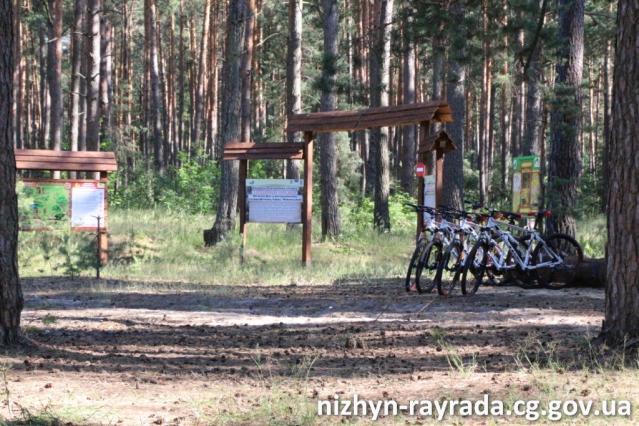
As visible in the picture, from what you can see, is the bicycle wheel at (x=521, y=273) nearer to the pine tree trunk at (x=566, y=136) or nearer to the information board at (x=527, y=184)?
the pine tree trunk at (x=566, y=136)

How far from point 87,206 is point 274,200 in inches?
136

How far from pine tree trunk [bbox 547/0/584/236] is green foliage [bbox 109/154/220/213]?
1449 cm

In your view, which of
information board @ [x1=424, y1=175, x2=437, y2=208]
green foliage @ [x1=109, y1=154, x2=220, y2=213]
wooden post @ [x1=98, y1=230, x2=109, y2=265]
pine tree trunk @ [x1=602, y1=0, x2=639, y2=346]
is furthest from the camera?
green foliage @ [x1=109, y1=154, x2=220, y2=213]

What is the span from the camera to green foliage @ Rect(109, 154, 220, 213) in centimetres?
2914

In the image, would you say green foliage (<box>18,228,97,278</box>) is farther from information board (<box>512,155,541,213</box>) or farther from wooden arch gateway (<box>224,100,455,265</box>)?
information board (<box>512,155,541,213</box>)

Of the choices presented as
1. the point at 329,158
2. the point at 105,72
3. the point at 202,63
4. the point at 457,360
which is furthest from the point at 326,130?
the point at 202,63

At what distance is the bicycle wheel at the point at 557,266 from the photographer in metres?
11.6

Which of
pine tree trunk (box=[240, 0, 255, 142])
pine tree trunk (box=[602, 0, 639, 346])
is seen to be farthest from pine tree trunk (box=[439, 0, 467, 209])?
pine tree trunk (box=[602, 0, 639, 346])

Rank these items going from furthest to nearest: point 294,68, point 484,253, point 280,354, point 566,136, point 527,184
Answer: point 294,68 < point 527,184 < point 566,136 < point 484,253 < point 280,354

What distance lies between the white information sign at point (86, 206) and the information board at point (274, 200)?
2734 millimetres

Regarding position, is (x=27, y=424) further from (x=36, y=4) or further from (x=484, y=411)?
(x=36, y=4)

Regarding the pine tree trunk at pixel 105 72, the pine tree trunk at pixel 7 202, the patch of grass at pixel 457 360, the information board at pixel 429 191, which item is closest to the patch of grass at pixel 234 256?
the information board at pixel 429 191

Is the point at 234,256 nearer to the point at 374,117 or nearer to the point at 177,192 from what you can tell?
the point at 374,117

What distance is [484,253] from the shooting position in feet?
36.2
